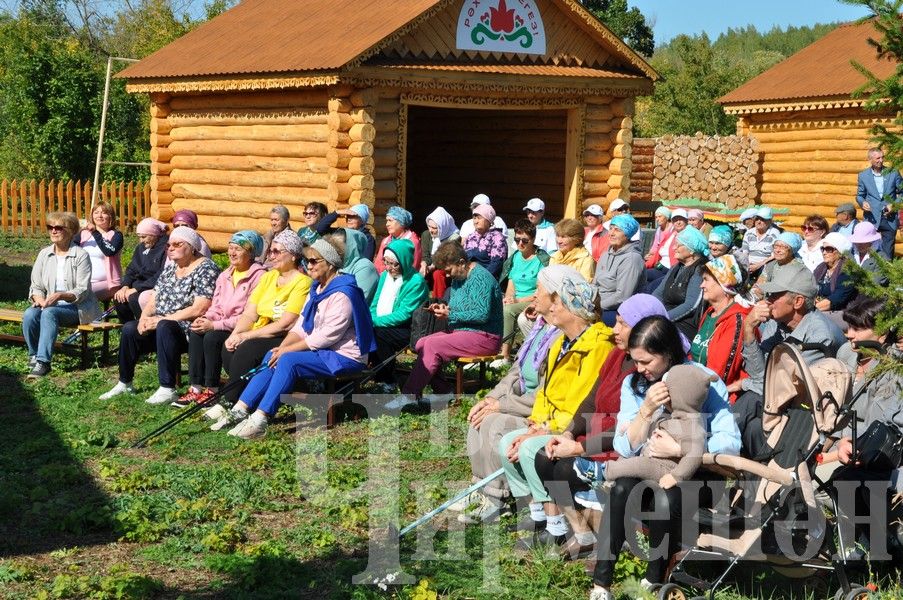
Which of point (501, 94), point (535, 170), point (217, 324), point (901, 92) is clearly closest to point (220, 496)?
point (217, 324)

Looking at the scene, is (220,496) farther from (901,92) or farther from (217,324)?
(901,92)

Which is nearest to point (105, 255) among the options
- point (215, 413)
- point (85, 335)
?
point (85, 335)

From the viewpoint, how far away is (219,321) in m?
9.90

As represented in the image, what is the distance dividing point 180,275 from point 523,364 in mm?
4391

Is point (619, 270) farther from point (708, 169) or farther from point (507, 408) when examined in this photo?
point (708, 169)

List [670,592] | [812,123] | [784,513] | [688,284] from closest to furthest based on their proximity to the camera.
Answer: [670,592] < [784,513] < [688,284] < [812,123]

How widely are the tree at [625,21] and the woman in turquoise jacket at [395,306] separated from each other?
3462 centimetres

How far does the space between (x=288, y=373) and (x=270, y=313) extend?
100 cm

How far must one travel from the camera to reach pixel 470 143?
846 inches

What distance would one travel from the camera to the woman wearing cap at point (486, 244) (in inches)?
474

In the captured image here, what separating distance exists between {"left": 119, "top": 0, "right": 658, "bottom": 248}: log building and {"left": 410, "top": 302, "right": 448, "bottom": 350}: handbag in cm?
483

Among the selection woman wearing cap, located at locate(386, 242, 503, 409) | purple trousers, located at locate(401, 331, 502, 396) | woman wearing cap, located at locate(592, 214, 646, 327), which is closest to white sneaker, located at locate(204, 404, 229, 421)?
woman wearing cap, located at locate(386, 242, 503, 409)

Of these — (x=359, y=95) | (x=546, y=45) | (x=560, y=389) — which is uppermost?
(x=546, y=45)

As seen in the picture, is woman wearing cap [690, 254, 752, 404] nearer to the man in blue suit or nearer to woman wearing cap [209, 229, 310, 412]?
woman wearing cap [209, 229, 310, 412]
